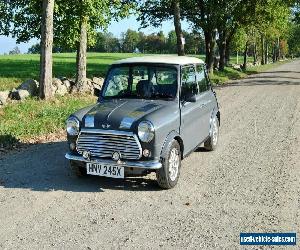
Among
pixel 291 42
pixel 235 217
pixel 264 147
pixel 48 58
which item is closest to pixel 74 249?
pixel 235 217

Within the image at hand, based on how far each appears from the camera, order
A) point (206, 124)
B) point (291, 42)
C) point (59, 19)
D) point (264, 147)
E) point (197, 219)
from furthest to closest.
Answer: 1. point (291, 42)
2. point (59, 19)
3. point (264, 147)
4. point (206, 124)
5. point (197, 219)

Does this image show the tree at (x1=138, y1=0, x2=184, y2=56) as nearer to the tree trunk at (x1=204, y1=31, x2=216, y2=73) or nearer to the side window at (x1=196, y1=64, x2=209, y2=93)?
the tree trunk at (x1=204, y1=31, x2=216, y2=73)

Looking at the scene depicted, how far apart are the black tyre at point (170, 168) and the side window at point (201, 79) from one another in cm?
189

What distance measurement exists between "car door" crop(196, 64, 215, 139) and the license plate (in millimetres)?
2401

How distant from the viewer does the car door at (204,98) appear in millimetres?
8172

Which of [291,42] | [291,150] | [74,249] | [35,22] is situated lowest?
[74,249]

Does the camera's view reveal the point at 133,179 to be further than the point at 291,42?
No

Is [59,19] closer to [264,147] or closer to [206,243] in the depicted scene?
[264,147]

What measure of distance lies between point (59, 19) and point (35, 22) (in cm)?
109

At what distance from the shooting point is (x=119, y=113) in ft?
21.5

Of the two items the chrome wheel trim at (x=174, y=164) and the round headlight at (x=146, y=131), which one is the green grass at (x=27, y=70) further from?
the round headlight at (x=146, y=131)

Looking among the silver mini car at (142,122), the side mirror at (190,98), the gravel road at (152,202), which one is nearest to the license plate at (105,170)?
the silver mini car at (142,122)

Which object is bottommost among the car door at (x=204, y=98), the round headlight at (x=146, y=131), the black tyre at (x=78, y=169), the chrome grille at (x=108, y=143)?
the black tyre at (x=78, y=169)

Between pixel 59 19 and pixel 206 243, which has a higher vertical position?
pixel 59 19
